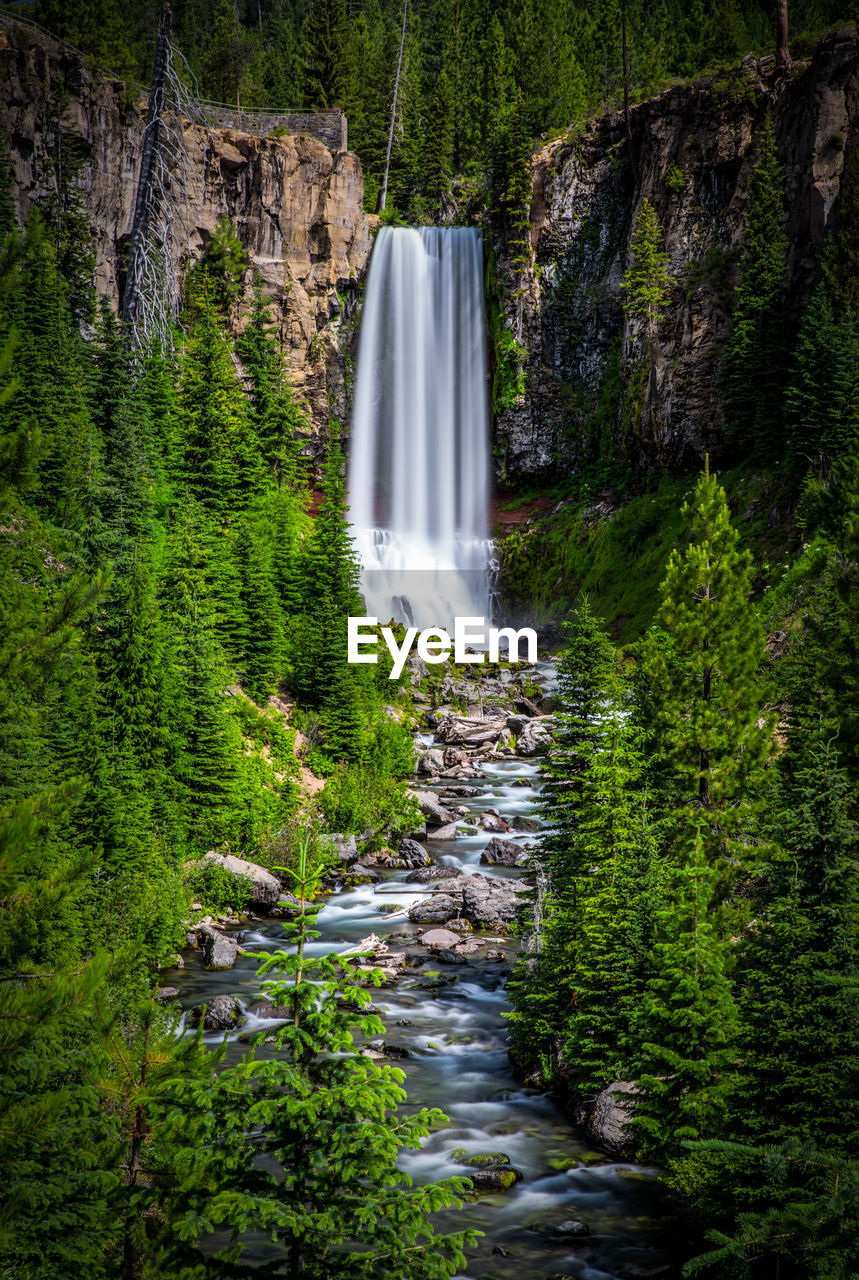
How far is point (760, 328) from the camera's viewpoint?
141 feet

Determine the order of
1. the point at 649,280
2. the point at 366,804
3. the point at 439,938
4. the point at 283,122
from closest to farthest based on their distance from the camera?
the point at 439,938, the point at 366,804, the point at 649,280, the point at 283,122

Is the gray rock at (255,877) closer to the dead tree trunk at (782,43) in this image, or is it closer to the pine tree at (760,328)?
the pine tree at (760,328)

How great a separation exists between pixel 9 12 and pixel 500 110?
3521 cm

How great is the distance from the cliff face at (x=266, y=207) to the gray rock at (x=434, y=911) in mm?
40744

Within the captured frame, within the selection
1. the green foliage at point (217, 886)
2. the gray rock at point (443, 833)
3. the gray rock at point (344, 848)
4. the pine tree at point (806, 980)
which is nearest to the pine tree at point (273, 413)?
the gray rock at point (443, 833)

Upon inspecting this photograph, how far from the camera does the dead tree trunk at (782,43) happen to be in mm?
45250

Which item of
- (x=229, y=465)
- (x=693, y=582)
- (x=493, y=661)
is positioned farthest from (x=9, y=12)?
(x=693, y=582)

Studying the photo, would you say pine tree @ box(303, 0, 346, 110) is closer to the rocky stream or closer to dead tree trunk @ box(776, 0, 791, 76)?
dead tree trunk @ box(776, 0, 791, 76)

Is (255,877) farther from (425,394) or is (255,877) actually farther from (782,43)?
(782,43)

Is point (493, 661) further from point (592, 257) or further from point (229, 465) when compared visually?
point (592, 257)

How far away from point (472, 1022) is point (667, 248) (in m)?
49.2

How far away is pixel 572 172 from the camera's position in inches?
2258

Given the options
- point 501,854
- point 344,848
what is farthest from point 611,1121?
point 344,848

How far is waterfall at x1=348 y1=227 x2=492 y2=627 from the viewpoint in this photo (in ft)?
191
